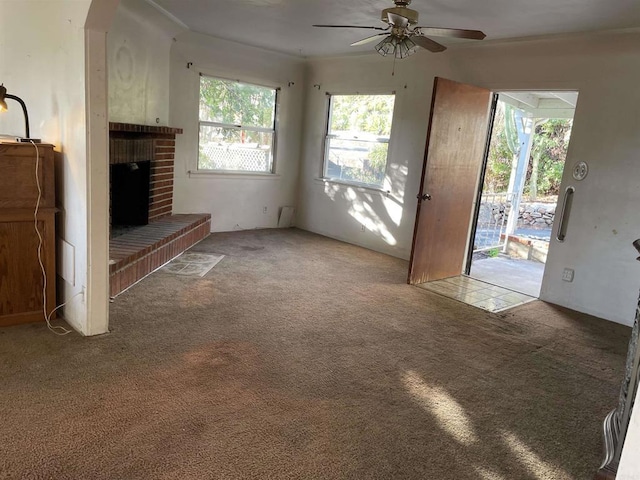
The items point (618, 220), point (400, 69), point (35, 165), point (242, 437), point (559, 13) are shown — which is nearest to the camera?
point (242, 437)

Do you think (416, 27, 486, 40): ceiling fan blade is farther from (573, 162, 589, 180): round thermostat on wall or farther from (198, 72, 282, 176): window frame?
(198, 72, 282, 176): window frame

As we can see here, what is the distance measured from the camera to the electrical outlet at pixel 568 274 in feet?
13.3

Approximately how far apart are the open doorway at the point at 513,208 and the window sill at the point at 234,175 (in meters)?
2.81

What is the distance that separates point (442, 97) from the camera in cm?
413

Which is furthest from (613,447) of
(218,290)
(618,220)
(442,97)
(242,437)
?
(442,97)

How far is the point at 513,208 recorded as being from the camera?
23.5 ft

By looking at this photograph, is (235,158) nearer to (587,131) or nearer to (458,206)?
(458,206)

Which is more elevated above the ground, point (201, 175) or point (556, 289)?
point (201, 175)

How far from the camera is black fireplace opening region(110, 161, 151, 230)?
4580mm

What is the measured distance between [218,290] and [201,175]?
230 cm

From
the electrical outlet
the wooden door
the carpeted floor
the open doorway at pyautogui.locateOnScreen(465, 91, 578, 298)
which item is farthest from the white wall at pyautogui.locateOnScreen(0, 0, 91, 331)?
the electrical outlet

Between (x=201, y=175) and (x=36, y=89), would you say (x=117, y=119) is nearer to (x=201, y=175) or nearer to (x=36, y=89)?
(x=36, y=89)

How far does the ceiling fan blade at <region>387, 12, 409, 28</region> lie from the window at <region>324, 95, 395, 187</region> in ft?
8.58

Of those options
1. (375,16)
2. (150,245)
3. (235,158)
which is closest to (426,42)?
(375,16)
